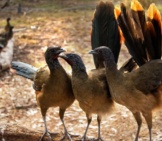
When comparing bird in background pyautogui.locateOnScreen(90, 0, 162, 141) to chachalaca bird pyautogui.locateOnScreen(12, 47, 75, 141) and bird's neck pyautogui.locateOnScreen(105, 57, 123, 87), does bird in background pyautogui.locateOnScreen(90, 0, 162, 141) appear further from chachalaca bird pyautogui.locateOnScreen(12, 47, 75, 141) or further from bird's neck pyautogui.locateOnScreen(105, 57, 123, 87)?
chachalaca bird pyautogui.locateOnScreen(12, 47, 75, 141)

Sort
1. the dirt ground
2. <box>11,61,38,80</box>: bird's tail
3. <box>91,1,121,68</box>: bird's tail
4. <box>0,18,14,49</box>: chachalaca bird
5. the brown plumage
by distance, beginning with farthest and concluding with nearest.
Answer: <box>0,18,14,49</box>: chachalaca bird, the dirt ground, <box>11,61,38,80</box>: bird's tail, <box>91,1,121,68</box>: bird's tail, the brown plumage

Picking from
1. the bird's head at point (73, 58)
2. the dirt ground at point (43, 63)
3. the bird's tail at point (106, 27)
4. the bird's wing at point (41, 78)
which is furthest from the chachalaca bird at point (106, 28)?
the dirt ground at point (43, 63)

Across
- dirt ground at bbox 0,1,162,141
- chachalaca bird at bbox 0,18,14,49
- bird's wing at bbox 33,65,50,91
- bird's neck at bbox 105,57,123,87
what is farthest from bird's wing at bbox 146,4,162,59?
chachalaca bird at bbox 0,18,14,49

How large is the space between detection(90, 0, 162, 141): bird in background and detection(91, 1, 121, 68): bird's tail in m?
0.36

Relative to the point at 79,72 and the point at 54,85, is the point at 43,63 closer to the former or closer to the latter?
the point at 54,85

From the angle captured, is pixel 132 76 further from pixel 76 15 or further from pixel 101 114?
pixel 76 15

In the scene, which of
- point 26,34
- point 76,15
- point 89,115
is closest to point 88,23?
point 76,15

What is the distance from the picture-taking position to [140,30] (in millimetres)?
3900

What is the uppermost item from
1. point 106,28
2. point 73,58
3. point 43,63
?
point 106,28

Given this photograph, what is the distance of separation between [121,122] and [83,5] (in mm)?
9266

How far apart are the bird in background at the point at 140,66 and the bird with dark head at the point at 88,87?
0.60ft

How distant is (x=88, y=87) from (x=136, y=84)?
0.49 metres

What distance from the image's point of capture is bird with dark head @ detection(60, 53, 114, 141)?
388 centimetres

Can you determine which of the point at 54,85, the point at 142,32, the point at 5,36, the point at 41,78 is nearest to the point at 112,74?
the point at 142,32
